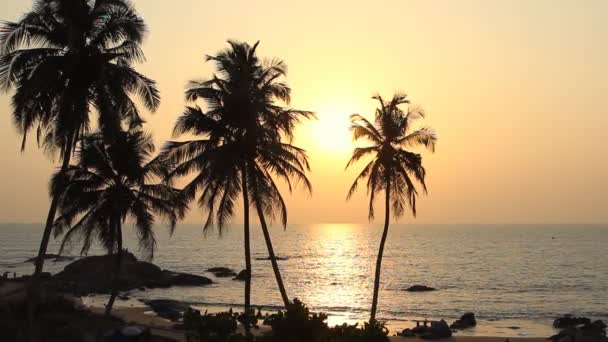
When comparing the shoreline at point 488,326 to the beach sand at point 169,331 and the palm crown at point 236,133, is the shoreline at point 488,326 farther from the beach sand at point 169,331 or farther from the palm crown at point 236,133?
the palm crown at point 236,133

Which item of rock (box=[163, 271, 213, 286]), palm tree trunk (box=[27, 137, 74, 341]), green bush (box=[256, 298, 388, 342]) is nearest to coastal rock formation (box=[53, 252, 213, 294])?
rock (box=[163, 271, 213, 286])

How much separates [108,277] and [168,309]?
87.1 ft

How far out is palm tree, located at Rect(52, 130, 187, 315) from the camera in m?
30.0

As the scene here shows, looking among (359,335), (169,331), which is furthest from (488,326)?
(359,335)

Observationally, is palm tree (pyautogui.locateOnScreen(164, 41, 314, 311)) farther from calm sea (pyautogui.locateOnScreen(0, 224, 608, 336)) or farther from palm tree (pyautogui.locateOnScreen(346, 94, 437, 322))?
calm sea (pyautogui.locateOnScreen(0, 224, 608, 336))

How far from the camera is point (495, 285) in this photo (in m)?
91.7

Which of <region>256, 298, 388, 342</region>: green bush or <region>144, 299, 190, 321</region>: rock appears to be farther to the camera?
<region>144, 299, 190, 321</region>: rock

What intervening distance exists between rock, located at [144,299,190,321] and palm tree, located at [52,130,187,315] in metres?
23.0

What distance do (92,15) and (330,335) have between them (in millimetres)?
14322

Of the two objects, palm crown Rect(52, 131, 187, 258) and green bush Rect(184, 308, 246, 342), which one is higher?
palm crown Rect(52, 131, 187, 258)

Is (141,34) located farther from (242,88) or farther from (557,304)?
(557,304)

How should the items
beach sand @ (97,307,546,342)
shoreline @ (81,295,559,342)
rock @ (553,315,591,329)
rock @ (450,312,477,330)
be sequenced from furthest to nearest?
rock @ (553,315,591,329) → rock @ (450,312,477,330) → shoreline @ (81,295,559,342) → beach sand @ (97,307,546,342)

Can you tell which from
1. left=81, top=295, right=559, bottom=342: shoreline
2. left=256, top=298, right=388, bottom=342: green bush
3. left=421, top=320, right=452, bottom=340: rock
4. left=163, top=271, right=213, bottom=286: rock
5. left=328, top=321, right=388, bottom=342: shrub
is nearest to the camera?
left=328, top=321, right=388, bottom=342: shrub

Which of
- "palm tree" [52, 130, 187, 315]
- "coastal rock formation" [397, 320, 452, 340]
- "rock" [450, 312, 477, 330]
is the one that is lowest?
"rock" [450, 312, 477, 330]
